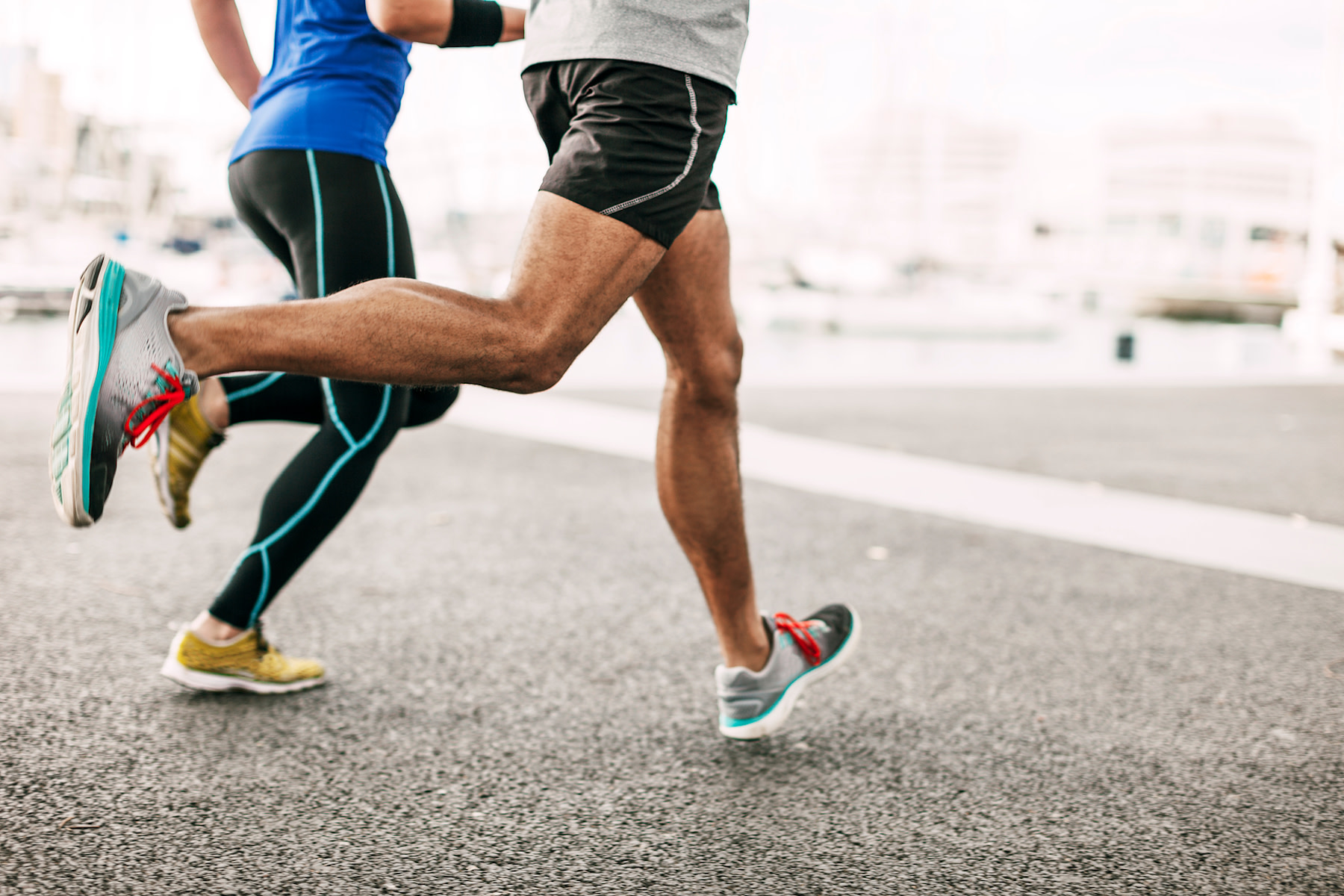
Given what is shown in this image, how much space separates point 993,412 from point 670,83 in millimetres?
6660

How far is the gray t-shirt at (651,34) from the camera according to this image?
1.62m

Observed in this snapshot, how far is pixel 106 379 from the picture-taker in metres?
1.43

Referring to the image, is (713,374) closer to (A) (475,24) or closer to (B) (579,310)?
(B) (579,310)

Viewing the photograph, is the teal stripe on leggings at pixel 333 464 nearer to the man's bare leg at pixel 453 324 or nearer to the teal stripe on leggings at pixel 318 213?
the teal stripe on leggings at pixel 318 213

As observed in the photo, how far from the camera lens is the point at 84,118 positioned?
106ft

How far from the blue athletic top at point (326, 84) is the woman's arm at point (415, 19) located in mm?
273

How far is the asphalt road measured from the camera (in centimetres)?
153

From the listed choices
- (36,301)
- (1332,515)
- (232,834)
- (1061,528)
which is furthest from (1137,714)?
(36,301)

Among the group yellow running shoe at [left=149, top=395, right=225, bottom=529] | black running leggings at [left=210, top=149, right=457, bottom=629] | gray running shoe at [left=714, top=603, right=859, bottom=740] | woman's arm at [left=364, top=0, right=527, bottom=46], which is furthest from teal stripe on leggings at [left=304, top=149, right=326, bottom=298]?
gray running shoe at [left=714, top=603, right=859, bottom=740]

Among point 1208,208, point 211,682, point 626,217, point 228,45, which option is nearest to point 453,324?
point 626,217

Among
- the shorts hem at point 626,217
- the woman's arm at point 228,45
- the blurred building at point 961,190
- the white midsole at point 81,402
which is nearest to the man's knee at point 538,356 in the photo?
the shorts hem at point 626,217

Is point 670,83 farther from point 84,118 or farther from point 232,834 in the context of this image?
point 84,118

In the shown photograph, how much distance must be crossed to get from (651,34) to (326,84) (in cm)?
72

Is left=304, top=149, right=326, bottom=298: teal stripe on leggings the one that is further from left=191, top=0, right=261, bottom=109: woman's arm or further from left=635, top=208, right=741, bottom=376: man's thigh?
left=635, top=208, right=741, bottom=376: man's thigh
